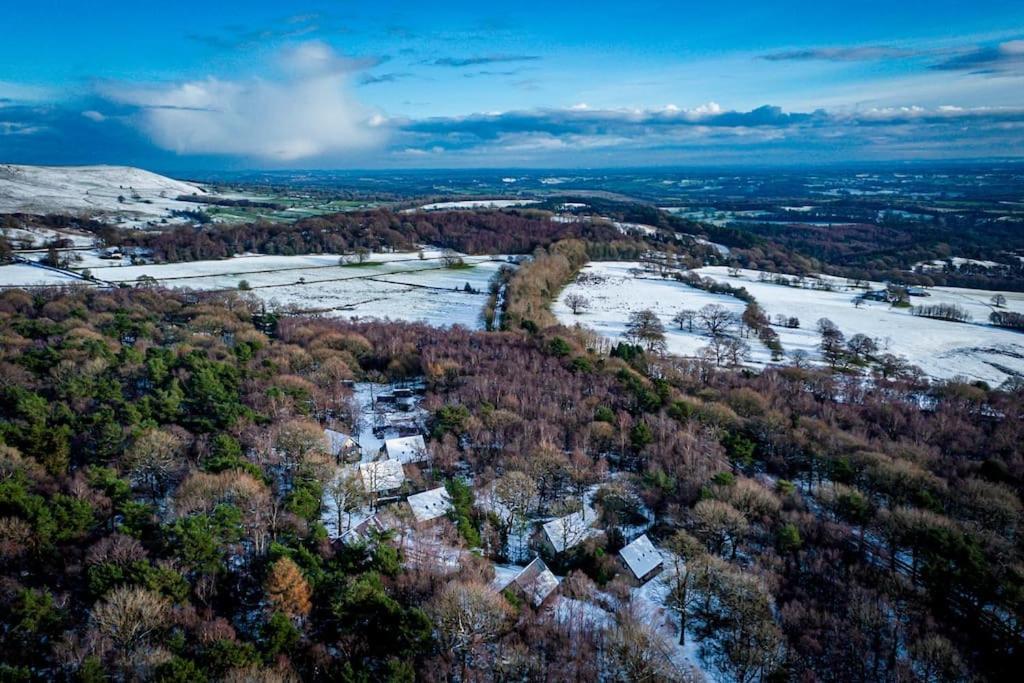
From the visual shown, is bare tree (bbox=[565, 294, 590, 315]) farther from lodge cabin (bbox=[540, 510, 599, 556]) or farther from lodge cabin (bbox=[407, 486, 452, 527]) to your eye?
lodge cabin (bbox=[540, 510, 599, 556])

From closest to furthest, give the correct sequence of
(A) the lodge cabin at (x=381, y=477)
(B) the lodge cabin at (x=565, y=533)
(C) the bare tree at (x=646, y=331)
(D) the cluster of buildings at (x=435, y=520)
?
1. (D) the cluster of buildings at (x=435, y=520)
2. (B) the lodge cabin at (x=565, y=533)
3. (A) the lodge cabin at (x=381, y=477)
4. (C) the bare tree at (x=646, y=331)

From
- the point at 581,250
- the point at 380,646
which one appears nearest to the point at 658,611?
the point at 380,646

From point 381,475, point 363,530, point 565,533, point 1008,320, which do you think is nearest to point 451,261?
point 381,475

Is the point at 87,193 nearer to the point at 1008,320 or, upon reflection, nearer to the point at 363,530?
→ the point at 363,530

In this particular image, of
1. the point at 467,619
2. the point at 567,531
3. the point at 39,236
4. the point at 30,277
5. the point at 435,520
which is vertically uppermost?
the point at 39,236

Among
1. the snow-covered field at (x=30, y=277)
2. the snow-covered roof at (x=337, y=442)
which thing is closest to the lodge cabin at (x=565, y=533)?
the snow-covered roof at (x=337, y=442)

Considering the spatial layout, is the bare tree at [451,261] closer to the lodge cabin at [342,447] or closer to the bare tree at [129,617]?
the lodge cabin at [342,447]

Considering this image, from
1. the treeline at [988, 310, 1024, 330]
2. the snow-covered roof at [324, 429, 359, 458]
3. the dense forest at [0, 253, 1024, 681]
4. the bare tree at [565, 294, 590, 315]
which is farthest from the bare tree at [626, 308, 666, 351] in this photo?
the treeline at [988, 310, 1024, 330]
